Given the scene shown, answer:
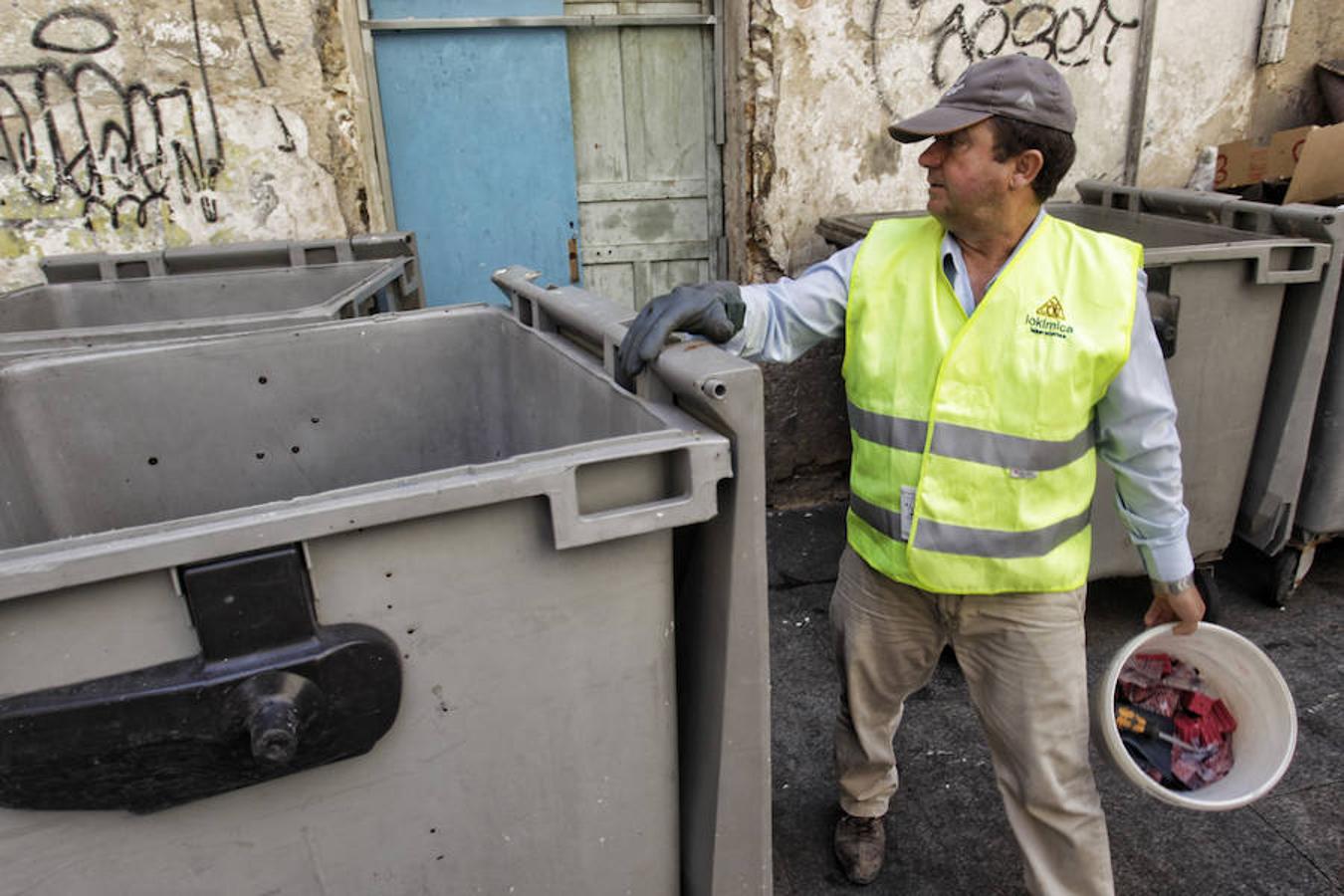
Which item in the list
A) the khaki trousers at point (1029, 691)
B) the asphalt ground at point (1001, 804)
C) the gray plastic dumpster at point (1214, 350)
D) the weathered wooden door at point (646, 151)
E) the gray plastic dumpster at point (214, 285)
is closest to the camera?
the khaki trousers at point (1029, 691)

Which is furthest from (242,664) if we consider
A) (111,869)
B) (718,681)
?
(718,681)

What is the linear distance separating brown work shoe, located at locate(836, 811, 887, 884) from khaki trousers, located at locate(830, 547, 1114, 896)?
0.43m

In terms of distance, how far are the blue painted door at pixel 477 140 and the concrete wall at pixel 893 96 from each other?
838 millimetres

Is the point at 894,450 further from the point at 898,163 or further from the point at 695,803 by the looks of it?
the point at 898,163

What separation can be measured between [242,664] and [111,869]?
1.01 ft

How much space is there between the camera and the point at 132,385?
1896 mm

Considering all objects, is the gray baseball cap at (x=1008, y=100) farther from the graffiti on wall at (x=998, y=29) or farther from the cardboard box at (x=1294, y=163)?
the graffiti on wall at (x=998, y=29)

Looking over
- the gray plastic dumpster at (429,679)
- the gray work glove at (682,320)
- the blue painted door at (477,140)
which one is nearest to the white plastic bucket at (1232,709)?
the gray plastic dumpster at (429,679)

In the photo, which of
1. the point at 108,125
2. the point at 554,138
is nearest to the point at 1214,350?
the point at 554,138

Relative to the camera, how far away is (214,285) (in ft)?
9.29

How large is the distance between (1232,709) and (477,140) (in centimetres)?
360

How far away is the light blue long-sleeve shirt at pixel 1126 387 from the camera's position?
1708mm

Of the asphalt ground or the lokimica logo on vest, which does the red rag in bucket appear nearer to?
the asphalt ground

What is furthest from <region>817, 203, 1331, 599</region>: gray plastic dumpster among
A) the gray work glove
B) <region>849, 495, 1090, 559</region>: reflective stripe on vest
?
the gray work glove
